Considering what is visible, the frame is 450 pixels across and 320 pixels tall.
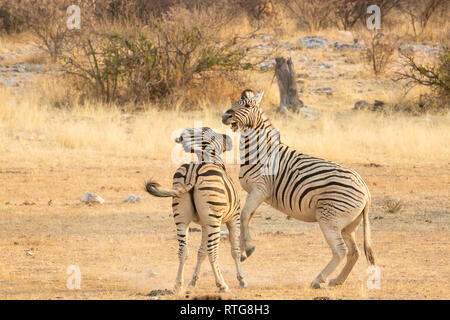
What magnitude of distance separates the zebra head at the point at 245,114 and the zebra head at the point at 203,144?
388 mm

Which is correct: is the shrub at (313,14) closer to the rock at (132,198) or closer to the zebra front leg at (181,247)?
the rock at (132,198)

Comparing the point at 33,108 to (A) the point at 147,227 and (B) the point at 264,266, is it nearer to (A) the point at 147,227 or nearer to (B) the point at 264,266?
(A) the point at 147,227

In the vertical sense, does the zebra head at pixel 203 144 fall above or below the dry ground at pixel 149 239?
above

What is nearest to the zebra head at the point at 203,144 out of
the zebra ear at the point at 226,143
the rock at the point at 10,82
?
the zebra ear at the point at 226,143

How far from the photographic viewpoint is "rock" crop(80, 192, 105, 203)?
10641 mm

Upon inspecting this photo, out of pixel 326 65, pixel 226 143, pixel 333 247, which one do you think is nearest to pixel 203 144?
pixel 226 143

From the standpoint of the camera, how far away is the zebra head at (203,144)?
22.4ft

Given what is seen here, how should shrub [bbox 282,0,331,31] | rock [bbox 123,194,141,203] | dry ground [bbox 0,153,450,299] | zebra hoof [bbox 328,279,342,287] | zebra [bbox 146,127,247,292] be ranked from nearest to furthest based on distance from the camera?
zebra [bbox 146,127,247,292] < dry ground [bbox 0,153,450,299] < zebra hoof [bbox 328,279,342,287] < rock [bbox 123,194,141,203] < shrub [bbox 282,0,331,31]

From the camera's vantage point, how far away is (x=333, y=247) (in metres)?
6.50

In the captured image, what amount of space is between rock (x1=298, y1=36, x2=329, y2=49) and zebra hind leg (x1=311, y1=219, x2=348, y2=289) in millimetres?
16138

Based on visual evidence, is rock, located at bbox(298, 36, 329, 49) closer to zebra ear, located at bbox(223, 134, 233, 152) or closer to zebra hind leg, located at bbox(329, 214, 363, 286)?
zebra ear, located at bbox(223, 134, 233, 152)

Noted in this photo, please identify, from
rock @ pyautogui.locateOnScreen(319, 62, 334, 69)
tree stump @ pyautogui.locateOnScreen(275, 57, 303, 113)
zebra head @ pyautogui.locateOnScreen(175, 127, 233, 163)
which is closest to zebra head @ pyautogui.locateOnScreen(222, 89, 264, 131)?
zebra head @ pyautogui.locateOnScreen(175, 127, 233, 163)

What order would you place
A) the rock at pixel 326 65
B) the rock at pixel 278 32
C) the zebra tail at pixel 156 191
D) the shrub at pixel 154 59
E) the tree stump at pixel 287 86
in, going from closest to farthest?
the zebra tail at pixel 156 191 < the tree stump at pixel 287 86 < the shrub at pixel 154 59 < the rock at pixel 326 65 < the rock at pixel 278 32

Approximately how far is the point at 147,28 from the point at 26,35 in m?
6.18
